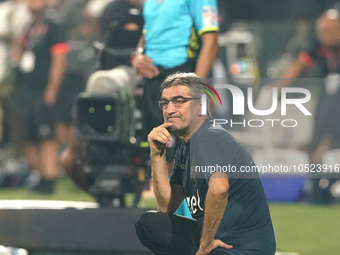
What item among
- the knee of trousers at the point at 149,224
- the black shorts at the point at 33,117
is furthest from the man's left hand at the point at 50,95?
the knee of trousers at the point at 149,224

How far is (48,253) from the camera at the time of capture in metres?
4.67

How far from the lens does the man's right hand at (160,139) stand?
11.7 feet

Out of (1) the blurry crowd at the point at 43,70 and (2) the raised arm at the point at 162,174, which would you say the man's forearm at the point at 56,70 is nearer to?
(1) the blurry crowd at the point at 43,70

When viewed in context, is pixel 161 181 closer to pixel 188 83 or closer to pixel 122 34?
pixel 188 83

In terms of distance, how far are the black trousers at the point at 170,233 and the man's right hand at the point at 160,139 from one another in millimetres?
408

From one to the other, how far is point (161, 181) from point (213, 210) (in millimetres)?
403

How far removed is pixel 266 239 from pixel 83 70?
5.74 m

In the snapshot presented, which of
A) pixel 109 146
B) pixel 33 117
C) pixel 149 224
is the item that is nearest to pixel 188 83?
pixel 149 224

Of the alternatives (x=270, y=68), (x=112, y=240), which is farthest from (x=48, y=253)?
(x=270, y=68)

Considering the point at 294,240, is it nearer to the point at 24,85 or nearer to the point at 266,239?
the point at 266,239

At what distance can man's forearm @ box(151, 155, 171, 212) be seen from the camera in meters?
3.64

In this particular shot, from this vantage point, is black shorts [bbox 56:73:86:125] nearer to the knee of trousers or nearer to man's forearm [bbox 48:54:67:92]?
man's forearm [bbox 48:54:67:92]

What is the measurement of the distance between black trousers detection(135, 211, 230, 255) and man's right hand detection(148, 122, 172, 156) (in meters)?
0.41

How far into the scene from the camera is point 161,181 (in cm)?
369
